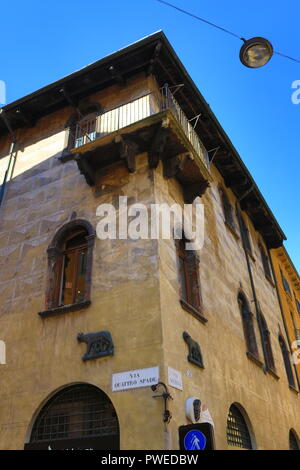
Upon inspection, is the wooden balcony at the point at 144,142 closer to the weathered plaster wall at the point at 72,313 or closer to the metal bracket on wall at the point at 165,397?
the weathered plaster wall at the point at 72,313

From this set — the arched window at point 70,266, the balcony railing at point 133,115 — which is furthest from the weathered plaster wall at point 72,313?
the balcony railing at point 133,115

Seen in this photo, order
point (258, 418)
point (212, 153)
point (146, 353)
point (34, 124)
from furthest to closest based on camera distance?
point (212, 153), point (34, 124), point (258, 418), point (146, 353)

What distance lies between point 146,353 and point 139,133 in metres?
4.79

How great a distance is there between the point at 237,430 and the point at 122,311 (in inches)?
177

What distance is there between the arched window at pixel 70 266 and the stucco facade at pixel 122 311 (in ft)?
0.62

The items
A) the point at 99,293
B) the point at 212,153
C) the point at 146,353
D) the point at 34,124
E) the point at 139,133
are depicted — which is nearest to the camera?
the point at 146,353

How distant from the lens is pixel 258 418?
1146cm

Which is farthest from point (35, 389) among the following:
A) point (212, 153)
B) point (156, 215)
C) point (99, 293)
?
point (212, 153)

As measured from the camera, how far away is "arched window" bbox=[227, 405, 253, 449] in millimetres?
9711

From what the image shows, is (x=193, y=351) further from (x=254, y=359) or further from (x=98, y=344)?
(x=254, y=359)

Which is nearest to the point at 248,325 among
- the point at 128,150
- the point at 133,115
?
the point at 128,150

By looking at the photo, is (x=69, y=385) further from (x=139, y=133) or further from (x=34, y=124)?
(x=34, y=124)

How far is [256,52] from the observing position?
8.36m

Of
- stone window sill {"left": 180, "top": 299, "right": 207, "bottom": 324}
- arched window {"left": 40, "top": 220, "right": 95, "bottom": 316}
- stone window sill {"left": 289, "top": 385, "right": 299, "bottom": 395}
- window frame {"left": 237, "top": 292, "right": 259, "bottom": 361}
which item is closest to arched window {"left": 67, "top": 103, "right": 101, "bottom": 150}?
arched window {"left": 40, "top": 220, "right": 95, "bottom": 316}
